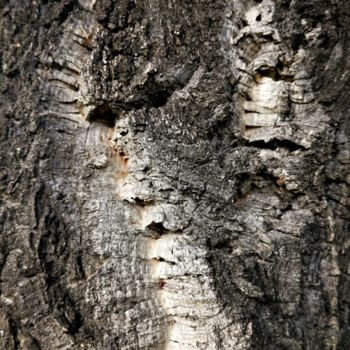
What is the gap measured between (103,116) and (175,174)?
0.28 meters

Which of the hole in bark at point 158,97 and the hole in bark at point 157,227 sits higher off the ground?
the hole in bark at point 158,97

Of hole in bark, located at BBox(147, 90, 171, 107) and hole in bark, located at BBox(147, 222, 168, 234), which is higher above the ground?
hole in bark, located at BBox(147, 90, 171, 107)

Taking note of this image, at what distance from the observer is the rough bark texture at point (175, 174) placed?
42.2 inches

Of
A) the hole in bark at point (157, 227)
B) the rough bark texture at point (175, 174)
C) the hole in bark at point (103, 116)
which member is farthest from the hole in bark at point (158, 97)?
the hole in bark at point (157, 227)

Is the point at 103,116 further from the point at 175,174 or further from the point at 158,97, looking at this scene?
the point at 175,174

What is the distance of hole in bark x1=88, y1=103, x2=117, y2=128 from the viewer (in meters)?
1.18

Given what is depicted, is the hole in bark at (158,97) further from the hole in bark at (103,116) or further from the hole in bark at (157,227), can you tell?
the hole in bark at (157,227)

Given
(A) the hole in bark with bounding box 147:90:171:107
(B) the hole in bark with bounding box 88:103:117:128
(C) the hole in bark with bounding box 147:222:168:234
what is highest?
(A) the hole in bark with bounding box 147:90:171:107

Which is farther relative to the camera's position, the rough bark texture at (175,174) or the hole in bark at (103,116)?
the hole in bark at (103,116)

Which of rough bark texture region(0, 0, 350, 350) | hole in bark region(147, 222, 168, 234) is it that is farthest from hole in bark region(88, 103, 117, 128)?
hole in bark region(147, 222, 168, 234)

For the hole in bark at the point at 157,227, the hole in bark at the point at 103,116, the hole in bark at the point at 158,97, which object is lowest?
the hole in bark at the point at 157,227

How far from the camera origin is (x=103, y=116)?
3.99 feet

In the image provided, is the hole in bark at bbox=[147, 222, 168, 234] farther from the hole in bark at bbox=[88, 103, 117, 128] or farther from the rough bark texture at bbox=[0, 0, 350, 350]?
the hole in bark at bbox=[88, 103, 117, 128]

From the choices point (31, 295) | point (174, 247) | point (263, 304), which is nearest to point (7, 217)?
point (31, 295)
